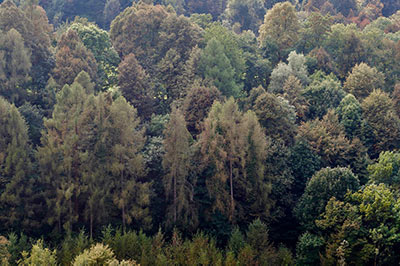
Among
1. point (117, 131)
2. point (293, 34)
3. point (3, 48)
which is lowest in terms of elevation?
point (117, 131)

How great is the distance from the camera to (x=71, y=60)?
50.3 metres

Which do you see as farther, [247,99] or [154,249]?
[247,99]

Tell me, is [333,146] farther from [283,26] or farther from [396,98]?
[283,26]

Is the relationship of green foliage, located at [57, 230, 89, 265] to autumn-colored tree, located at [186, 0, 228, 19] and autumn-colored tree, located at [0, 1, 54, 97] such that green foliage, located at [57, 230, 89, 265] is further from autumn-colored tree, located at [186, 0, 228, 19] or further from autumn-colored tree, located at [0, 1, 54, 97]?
autumn-colored tree, located at [186, 0, 228, 19]

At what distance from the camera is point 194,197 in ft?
143

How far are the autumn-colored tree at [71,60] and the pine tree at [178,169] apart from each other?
538 inches

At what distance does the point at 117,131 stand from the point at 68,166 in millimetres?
5240

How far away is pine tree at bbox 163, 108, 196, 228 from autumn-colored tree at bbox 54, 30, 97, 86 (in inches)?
538

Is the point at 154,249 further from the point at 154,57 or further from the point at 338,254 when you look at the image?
the point at 154,57

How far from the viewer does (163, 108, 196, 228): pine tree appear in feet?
139

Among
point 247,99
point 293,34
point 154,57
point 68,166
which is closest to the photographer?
point 68,166

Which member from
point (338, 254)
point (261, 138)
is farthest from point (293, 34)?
point (338, 254)

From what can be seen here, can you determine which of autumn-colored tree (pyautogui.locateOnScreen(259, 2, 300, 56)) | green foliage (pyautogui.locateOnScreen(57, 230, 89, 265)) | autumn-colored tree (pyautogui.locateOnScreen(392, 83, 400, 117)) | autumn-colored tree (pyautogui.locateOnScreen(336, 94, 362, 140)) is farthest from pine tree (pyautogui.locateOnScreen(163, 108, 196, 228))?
autumn-colored tree (pyautogui.locateOnScreen(259, 2, 300, 56))

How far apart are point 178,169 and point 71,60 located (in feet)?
58.2
